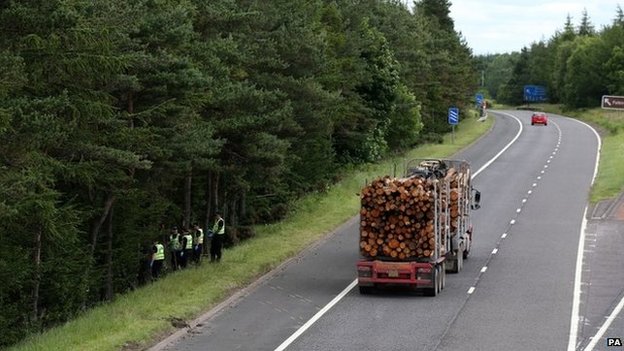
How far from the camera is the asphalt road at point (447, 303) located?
22953 mm

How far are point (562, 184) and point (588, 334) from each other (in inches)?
1398

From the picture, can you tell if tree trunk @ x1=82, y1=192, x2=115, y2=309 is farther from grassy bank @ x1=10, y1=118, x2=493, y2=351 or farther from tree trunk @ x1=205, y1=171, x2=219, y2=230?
tree trunk @ x1=205, y1=171, x2=219, y2=230

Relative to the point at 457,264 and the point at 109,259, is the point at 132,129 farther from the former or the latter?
the point at 457,264

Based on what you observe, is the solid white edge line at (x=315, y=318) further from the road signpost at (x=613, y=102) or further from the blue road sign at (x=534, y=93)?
the blue road sign at (x=534, y=93)

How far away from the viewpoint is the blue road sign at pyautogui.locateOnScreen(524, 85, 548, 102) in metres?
190

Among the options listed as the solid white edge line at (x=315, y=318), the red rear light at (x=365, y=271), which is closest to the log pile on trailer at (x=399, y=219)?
the red rear light at (x=365, y=271)

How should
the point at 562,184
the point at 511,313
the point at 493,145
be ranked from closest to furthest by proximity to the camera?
the point at 511,313, the point at 562,184, the point at 493,145

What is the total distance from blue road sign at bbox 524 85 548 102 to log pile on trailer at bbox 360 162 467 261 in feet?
541

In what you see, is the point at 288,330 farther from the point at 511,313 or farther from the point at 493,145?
the point at 493,145

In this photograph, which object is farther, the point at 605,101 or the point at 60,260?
the point at 605,101

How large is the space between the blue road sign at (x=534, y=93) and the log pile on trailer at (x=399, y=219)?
541 feet

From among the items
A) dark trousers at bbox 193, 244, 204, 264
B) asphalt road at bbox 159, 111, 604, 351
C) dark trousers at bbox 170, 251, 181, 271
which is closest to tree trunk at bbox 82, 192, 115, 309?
dark trousers at bbox 170, 251, 181, 271

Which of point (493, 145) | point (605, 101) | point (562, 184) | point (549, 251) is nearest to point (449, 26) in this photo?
point (605, 101)

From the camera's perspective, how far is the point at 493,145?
275 feet
